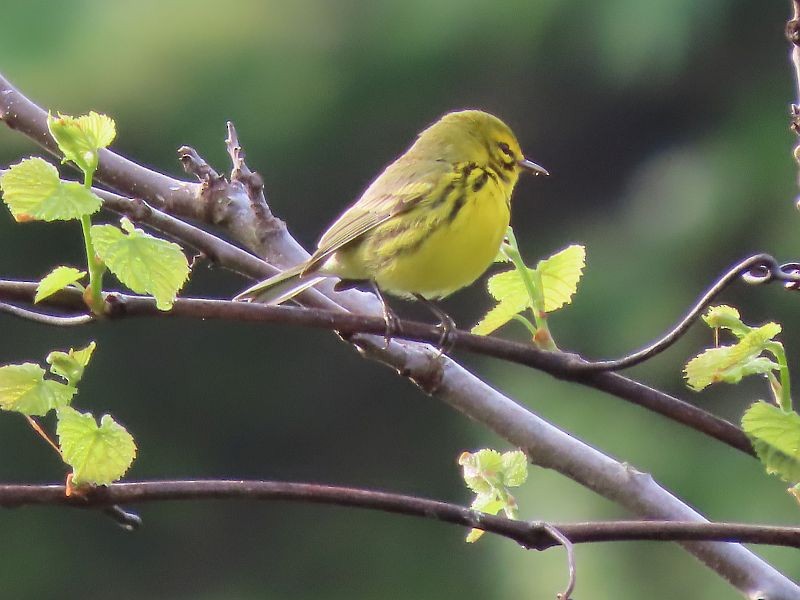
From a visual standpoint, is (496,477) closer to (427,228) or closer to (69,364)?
(69,364)

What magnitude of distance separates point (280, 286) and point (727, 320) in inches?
32.6

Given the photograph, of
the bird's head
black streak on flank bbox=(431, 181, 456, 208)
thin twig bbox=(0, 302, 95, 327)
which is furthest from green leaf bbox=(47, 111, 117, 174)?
the bird's head

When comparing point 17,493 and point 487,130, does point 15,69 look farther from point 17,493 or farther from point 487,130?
point 17,493

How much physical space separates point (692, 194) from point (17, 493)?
6.69 meters

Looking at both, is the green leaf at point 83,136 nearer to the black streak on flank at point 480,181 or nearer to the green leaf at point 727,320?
the green leaf at point 727,320

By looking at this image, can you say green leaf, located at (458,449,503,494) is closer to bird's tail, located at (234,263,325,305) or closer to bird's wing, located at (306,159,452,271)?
bird's tail, located at (234,263,325,305)

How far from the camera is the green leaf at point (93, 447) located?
996mm

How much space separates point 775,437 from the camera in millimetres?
1000

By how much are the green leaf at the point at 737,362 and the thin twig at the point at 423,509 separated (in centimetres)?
18

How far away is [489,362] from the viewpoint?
26.1 feet

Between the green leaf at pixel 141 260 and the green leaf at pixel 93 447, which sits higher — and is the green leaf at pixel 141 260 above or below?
above

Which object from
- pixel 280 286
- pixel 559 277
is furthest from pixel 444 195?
pixel 559 277

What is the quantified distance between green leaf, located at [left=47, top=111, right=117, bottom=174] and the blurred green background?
15.7ft

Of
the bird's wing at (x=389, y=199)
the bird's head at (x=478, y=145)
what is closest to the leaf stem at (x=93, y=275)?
the bird's wing at (x=389, y=199)
